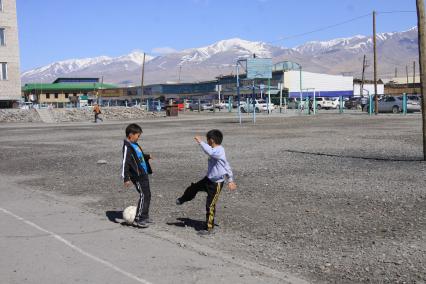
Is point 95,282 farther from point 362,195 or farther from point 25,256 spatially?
point 362,195

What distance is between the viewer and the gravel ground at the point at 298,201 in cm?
636

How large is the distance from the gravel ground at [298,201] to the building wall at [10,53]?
125 ft

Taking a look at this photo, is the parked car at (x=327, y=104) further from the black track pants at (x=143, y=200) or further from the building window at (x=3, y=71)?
the black track pants at (x=143, y=200)

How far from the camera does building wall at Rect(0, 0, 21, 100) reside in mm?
54969

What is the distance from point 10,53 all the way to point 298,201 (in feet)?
167

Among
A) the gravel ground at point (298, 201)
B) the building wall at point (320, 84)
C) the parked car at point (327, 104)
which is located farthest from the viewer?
the building wall at point (320, 84)

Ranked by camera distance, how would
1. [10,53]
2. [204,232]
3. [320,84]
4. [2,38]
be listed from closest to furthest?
[204,232] → [2,38] → [10,53] → [320,84]

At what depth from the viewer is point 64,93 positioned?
453 feet

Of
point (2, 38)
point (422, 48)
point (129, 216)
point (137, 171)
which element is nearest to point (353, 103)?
point (2, 38)

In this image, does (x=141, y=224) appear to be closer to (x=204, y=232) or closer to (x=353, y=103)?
(x=204, y=232)

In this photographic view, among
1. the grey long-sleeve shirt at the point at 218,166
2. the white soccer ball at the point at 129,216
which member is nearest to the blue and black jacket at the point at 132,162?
the white soccer ball at the point at 129,216

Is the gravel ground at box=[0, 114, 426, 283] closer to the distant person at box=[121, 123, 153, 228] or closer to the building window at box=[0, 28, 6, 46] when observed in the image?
the distant person at box=[121, 123, 153, 228]

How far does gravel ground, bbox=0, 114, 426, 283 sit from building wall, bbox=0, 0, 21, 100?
38.0m

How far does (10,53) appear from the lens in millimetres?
55375
